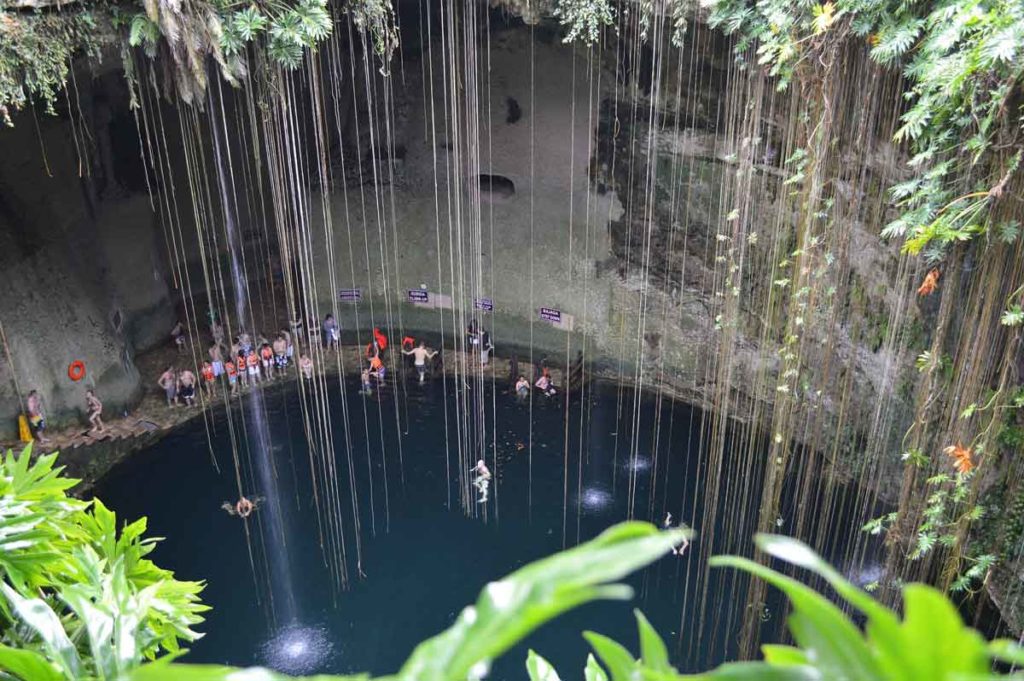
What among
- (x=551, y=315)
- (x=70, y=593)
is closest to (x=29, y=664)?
(x=70, y=593)

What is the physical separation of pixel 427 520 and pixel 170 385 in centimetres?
335

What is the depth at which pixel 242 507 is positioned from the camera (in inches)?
255

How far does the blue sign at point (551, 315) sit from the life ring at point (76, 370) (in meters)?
4.88

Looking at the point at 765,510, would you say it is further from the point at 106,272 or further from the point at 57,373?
the point at 106,272

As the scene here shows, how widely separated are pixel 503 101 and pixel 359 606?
5562 mm

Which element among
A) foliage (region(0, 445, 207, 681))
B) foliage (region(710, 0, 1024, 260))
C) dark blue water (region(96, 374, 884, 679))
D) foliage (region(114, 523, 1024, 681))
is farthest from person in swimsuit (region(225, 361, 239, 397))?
foliage (region(114, 523, 1024, 681))

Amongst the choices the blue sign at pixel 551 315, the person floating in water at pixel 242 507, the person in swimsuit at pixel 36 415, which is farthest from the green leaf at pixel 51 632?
the blue sign at pixel 551 315

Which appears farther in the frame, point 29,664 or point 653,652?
point 29,664

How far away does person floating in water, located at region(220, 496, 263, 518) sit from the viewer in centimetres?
646

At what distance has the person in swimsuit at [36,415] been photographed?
6988 millimetres

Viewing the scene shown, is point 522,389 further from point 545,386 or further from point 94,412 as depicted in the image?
point 94,412

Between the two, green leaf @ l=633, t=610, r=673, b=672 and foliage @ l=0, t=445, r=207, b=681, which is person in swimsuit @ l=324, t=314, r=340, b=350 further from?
green leaf @ l=633, t=610, r=673, b=672

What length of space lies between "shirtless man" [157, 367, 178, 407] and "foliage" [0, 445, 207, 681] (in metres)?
5.47

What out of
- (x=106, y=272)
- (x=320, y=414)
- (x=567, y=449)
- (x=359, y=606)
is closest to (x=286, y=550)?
(x=359, y=606)
